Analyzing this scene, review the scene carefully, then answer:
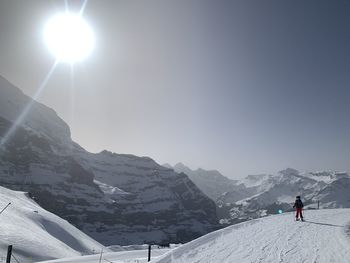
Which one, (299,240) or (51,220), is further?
(51,220)

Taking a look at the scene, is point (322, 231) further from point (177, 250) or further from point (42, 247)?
point (42, 247)

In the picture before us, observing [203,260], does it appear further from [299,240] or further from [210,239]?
[299,240]

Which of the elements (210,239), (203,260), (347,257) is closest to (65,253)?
(210,239)

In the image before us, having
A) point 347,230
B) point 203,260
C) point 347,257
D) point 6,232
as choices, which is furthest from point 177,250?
point 6,232

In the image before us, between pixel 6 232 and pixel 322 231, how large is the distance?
3140cm

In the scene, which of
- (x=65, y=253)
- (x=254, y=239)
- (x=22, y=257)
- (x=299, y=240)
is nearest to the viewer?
(x=299, y=240)

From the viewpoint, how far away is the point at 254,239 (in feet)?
64.3

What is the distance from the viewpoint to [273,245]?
17.5m

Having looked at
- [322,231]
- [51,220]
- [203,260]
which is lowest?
[203,260]

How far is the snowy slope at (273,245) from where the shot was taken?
15.3 meters

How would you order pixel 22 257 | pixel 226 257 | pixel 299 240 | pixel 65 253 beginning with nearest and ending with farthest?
pixel 226 257 → pixel 299 240 → pixel 22 257 → pixel 65 253

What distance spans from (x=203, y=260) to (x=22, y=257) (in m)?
21.5

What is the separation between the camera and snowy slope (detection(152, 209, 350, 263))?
15.3 meters

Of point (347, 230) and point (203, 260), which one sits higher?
point (347, 230)
